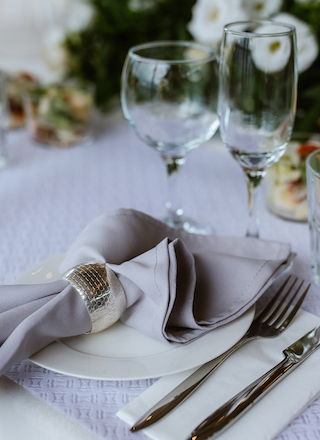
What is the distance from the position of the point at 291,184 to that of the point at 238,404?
358 mm

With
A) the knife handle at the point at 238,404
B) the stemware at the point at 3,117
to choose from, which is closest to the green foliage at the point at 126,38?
the stemware at the point at 3,117

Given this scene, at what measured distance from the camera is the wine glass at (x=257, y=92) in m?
0.43

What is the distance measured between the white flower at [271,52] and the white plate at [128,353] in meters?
0.24

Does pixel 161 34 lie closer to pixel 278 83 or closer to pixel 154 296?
pixel 278 83

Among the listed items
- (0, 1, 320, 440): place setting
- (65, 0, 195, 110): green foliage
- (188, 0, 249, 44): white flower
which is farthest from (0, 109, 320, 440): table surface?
(188, 0, 249, 44): white flower

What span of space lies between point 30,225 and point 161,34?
0.53m

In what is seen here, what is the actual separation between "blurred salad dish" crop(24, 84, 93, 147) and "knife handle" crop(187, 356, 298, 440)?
0.65 metres

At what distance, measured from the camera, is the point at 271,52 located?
0.43 metres

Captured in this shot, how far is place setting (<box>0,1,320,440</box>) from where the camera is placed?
0.31 m

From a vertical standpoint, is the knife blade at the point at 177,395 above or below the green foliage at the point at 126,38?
below

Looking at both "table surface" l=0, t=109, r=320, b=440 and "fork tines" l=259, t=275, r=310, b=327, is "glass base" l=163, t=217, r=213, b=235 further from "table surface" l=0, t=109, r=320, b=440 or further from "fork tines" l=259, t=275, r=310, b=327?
"fork tines" l=259, t=275, r=310, b=327

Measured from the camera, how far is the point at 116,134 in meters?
0.94

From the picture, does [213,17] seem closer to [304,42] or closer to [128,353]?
[304,42]

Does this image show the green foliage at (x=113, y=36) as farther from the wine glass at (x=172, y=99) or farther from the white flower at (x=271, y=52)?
the white flower at (x=271, y=52)
